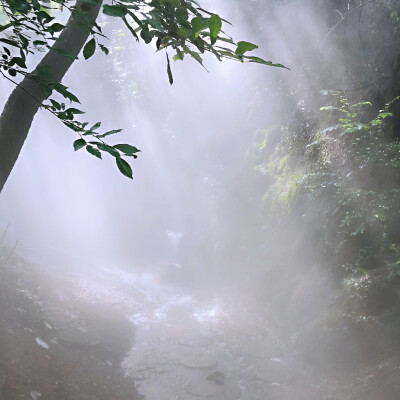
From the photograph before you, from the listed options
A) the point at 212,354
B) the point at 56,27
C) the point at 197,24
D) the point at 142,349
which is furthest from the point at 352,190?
the point at 56,27

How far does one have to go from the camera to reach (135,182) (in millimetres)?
21641

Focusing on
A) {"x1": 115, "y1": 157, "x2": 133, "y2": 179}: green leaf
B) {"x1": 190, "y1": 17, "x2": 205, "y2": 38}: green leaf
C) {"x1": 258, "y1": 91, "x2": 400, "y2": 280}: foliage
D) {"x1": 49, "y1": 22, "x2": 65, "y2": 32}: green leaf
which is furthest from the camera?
{"x1": 258, "y1": 91, "x2": 400, "y2": 280}: foliage

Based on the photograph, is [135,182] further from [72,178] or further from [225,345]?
[225,345]

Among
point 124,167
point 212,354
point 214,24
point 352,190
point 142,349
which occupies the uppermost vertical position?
point 352,190

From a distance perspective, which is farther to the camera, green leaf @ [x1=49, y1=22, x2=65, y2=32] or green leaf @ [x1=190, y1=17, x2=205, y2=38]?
green leaf @ [x1=49, y1=22, x2=65, y2=32]

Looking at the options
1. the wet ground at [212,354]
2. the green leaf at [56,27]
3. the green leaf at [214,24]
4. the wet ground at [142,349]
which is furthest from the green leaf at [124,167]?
the wet ground at [212,354]

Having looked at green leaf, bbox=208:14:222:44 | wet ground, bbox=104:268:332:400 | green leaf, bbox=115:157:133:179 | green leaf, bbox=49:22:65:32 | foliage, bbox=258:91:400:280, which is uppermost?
foliage, bbox=258:91:400:280

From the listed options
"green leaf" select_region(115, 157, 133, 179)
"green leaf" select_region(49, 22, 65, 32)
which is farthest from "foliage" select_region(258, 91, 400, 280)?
"green leaf" select_region(49, 22, 65, 32)

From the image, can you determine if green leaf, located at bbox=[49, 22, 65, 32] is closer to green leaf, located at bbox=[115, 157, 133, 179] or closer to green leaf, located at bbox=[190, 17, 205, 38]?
green leaf, located at bbox=[190, 17, 205, 38]

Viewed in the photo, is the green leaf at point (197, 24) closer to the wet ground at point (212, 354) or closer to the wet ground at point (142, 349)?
the wet ground at point (142, 349)

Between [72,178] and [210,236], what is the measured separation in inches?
591

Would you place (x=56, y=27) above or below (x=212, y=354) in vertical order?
below

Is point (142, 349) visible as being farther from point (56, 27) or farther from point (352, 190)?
point (56, 27)

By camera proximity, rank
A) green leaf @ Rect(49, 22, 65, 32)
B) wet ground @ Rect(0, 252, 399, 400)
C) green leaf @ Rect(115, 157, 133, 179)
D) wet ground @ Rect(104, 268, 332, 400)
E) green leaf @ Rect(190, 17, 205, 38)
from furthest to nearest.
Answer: wet ground @ Rect(104, 268, 332, 400) → wet ground @ Rect(0, 252, 399, 400) → green leaf @ Rect(49, 22, 65, 32) → green leaf @ Rect(190, 17, 205, 38) → green leaf @ Rect(115, 157, 133, 179)
